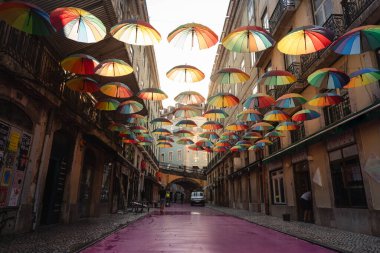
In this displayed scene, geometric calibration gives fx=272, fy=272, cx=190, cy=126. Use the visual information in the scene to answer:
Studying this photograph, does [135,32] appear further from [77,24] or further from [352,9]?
[352,9]

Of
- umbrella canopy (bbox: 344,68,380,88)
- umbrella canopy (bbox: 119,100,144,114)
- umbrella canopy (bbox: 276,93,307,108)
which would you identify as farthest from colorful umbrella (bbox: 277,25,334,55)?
umbrella canopy (bbox: 119,100,144,114)

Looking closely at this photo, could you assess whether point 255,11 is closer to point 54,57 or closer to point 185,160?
point 54,57

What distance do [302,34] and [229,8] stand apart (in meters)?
23.4

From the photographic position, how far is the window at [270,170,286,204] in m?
17.7

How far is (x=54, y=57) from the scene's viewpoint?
37.0ft

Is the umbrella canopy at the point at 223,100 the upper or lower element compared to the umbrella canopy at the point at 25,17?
upper

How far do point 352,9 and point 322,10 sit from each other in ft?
10.5

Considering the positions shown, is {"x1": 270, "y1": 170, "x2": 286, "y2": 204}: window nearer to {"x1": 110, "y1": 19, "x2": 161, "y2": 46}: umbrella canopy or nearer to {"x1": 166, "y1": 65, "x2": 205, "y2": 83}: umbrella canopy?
{"x1": 166, "y1": 65, "x2": 205, "y2": 83}: umbrella canopy

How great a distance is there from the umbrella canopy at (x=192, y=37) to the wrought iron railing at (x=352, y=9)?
547 cm

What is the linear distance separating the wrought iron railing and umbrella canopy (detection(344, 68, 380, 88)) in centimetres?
270

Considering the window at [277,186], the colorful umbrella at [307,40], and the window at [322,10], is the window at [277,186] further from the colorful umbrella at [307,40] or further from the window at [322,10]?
the colorful umbrella at [307,40]

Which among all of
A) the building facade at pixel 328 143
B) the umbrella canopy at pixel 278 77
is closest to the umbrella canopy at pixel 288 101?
the umbrella canopy at pixel 278 77

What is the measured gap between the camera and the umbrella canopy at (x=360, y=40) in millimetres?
6453

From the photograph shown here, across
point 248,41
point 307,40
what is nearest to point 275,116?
point 307,40
